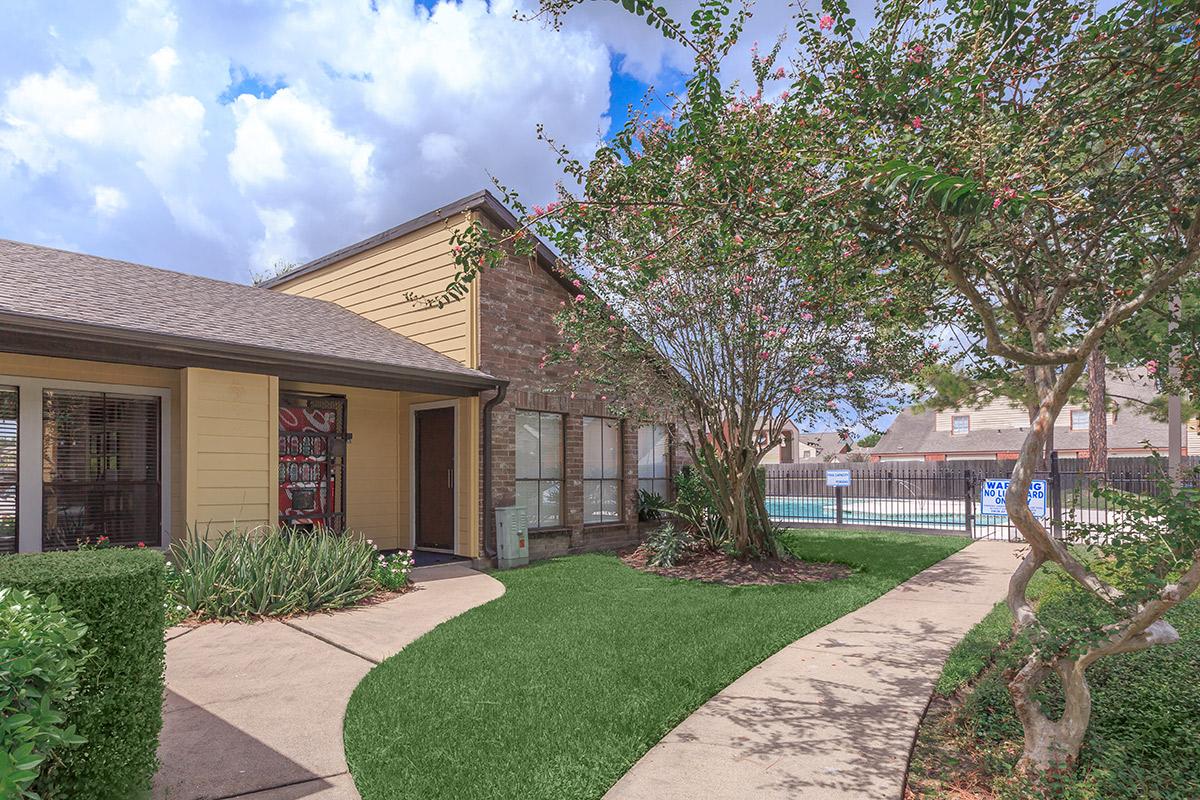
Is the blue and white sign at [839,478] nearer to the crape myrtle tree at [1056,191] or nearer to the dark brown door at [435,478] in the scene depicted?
the dark brown door at [435,478]

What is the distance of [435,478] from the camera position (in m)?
11.0

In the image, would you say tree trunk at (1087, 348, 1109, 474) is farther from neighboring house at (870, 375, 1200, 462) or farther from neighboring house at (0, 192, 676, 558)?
neighboring house at (0, 192, 676, 558)

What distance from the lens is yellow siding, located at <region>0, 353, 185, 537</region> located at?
7621 millimetres

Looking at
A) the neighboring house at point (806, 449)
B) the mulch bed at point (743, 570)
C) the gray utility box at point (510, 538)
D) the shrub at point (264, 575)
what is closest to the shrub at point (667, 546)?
the mulch bed at point (743, 570)

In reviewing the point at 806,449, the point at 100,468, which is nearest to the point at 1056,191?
the point at 100,468

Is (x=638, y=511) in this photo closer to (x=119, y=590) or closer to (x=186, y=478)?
(x=186, y=478)

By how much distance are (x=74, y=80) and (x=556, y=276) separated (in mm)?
7770

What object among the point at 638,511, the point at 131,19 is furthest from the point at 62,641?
the point at 638,511

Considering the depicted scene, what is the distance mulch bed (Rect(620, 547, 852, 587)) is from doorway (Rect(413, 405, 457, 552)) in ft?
9.47

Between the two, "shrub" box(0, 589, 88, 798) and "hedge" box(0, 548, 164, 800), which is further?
"hedge" box(0, 548, 164, 800)

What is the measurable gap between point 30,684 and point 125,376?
297 inches

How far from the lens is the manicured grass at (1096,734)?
3178 mm

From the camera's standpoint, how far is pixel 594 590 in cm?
813

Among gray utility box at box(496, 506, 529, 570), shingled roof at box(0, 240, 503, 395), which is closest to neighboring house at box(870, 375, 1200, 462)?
gray utility box at box(496, 506, 529, 570)
